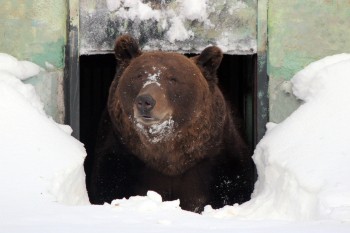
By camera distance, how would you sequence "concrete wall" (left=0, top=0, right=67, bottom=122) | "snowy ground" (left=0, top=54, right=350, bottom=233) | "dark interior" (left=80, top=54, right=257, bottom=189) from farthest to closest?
1. "dark interior" (left=80, top=54, right=257, bottom=189)
2. "concrete wall" (left=0, top=0, right=67, bottom=122)
3. "snowy ground" (left=0, top=54, right=350, bottom=233)

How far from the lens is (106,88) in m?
11.6

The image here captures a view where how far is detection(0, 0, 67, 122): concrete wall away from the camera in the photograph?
795 centimetres

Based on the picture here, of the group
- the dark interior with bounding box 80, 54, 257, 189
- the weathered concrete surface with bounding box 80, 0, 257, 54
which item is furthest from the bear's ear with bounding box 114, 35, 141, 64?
the dark interior with bounding box 80, 54, 257, 189

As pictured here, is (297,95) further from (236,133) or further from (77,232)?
(77,232)

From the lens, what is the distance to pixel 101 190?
317 inches

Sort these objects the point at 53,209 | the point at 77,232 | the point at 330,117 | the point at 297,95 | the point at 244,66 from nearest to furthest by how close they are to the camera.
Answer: the point at 77,232
the point at 53,209
the point at 330,117
the point at 297,95
the point at 244,66

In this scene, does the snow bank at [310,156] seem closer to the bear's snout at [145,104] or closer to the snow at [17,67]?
the bear's snout at [145,104]

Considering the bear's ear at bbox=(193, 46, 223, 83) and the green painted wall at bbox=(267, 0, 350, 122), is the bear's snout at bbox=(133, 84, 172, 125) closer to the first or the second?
the bear's ear at bbox=(193, 46, 223, 83)

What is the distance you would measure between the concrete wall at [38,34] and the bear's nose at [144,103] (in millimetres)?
1342

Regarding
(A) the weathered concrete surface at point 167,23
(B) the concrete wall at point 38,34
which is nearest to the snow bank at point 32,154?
(B) the concrete wall at point 38,34

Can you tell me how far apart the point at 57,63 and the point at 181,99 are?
1.23 meters

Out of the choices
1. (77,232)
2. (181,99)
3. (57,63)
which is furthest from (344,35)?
→ (77,232)

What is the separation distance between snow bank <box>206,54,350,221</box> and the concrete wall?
1885 mm

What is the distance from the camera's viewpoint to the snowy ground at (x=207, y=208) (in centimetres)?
507
